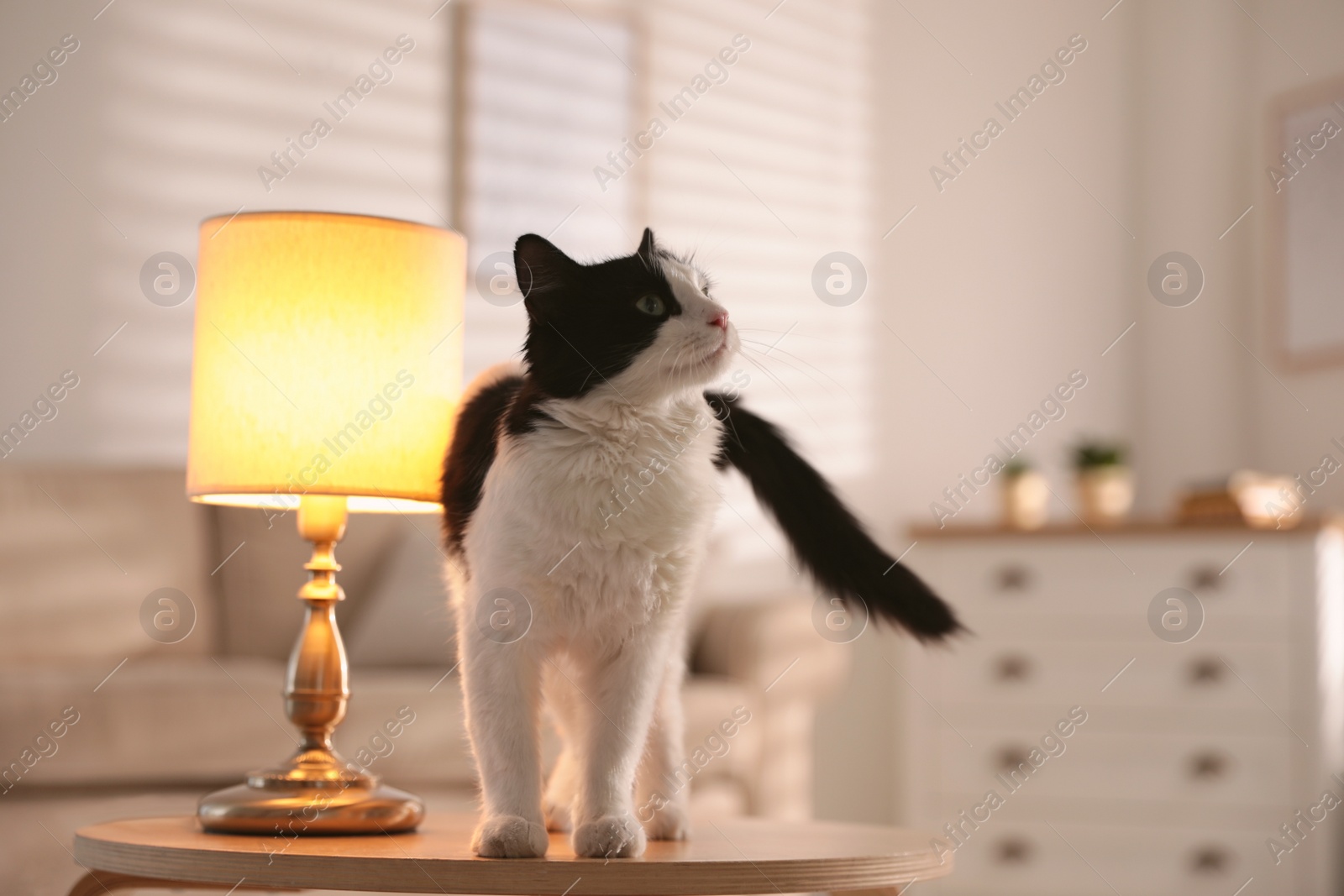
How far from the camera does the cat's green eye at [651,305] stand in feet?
3.43

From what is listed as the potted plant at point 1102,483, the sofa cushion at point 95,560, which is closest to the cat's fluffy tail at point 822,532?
the sofa cushion at point 95,560

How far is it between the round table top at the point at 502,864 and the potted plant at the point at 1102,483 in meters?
2.22

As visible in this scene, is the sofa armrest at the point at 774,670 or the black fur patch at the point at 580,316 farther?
the sofa armrest at the point at 774,670

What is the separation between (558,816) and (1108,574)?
6.68 feet

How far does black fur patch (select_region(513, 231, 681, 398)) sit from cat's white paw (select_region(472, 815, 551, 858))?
359mm

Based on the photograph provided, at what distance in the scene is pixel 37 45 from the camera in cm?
281

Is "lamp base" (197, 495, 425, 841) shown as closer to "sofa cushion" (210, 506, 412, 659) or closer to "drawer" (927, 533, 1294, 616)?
"sofa cushion" (210, 506, 412, 659)

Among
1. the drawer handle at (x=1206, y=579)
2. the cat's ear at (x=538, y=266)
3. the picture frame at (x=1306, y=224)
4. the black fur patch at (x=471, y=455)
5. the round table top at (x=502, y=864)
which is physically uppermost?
the picture frame at (x=1306, y=224)

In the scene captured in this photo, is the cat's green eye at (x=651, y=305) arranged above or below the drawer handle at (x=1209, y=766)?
above

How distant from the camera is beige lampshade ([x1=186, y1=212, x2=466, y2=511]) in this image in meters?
1.17

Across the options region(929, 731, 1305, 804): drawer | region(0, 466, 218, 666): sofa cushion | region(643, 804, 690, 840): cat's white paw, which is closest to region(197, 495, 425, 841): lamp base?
region(643, 804, 690, 840): cat's white paw

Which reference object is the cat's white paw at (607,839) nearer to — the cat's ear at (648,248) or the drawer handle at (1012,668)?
the cat's ear at (648,248)

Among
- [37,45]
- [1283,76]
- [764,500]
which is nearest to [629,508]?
[764,500]

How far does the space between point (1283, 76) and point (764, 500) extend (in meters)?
3.02
